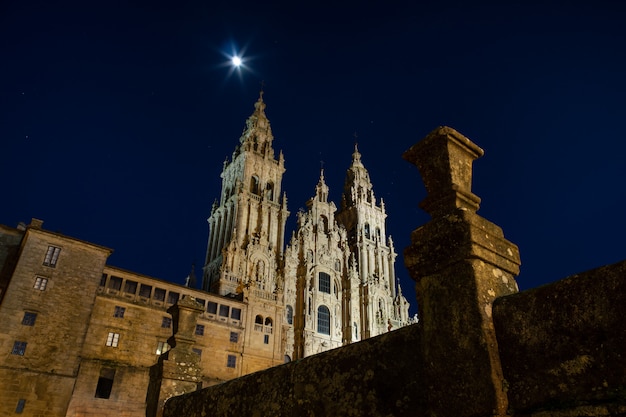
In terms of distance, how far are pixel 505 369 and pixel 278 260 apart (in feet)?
129

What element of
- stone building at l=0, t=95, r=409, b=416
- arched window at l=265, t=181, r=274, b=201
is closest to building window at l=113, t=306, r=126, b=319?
stone building at l=0, t=95, r=409, b=416

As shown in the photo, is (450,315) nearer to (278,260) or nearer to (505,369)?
(505,369)

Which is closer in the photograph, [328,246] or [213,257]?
[213,257]

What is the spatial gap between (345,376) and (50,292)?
25688 millimetres

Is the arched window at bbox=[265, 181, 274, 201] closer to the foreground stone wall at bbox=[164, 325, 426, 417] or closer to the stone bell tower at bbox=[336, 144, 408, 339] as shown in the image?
the stone bell tower at bbox=[336, 144, 408, 339]

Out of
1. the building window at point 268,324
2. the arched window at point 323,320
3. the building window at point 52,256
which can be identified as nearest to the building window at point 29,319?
the building window at point 52,256

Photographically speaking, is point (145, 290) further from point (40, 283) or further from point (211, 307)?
point (40, 283)

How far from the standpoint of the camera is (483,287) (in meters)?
3.00

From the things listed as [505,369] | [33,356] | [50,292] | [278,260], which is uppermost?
[278,260]

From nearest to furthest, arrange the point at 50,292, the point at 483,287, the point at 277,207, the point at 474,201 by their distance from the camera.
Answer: the point at 483,287 < the point at 474,201 < the point at 50,292 < the point at 277,207

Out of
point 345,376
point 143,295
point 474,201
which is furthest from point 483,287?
point 143,295

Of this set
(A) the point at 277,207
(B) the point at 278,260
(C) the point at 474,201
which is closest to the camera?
(C) the point at 474,201

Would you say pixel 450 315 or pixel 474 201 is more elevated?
pixel 474 201

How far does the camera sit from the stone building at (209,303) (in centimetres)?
2264
